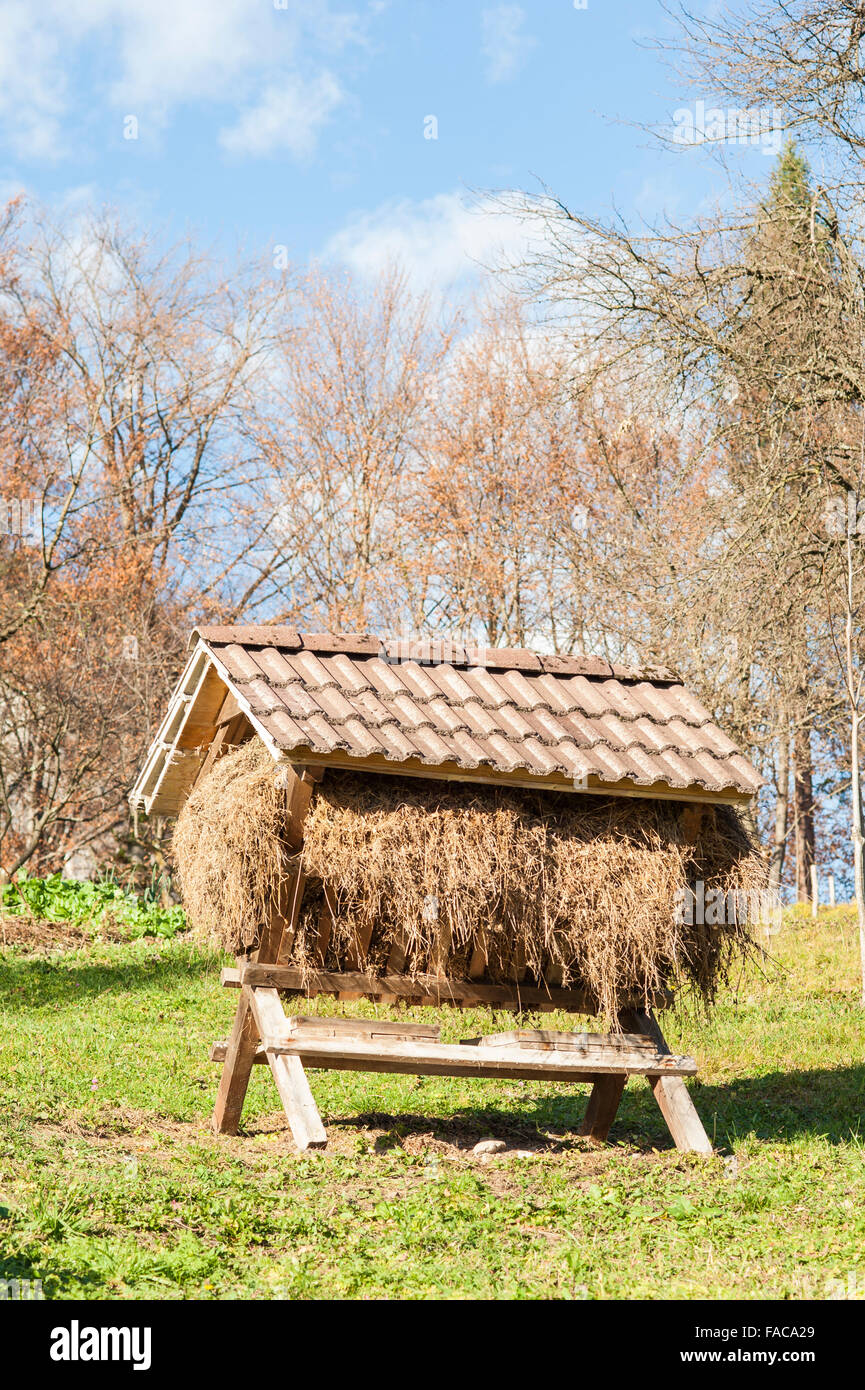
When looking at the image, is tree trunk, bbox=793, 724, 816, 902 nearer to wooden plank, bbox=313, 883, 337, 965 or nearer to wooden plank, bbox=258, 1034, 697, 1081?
wooden plank, bbox=258, 1034, 697, 1081

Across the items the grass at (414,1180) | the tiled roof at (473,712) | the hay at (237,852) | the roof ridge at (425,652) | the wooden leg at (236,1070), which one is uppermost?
the roof ridge at (425,652)

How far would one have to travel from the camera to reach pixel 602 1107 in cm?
816

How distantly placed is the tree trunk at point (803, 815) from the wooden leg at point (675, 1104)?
15378mm

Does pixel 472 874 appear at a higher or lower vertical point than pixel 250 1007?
higher

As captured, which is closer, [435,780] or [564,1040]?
[435,780]

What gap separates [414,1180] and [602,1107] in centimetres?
180

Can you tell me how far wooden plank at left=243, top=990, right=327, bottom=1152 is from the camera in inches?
267

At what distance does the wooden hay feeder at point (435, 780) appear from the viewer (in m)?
6.87

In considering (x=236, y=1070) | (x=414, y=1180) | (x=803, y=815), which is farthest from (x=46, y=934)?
(x=803, y=815)

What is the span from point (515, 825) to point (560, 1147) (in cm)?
256

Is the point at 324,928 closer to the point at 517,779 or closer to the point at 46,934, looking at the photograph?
the point at 517,779

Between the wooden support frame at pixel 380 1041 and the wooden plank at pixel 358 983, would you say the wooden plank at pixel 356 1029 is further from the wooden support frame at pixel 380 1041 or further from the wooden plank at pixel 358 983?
the wooden plank at pixel 358 983

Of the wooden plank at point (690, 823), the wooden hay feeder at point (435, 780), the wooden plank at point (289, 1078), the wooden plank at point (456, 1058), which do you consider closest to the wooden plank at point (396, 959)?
the wooden hay feeder at point (435, 780)
